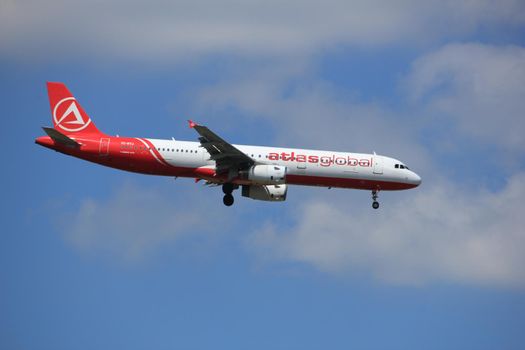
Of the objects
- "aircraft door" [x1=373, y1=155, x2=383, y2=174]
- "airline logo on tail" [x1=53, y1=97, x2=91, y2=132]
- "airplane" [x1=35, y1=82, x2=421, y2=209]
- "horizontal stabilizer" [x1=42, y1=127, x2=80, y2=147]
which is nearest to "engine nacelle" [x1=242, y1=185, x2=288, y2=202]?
"airplane" [x1=35, y1=82, x2=421, y2=209]

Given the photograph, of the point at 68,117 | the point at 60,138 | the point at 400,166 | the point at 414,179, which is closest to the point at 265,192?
the point at 400,166

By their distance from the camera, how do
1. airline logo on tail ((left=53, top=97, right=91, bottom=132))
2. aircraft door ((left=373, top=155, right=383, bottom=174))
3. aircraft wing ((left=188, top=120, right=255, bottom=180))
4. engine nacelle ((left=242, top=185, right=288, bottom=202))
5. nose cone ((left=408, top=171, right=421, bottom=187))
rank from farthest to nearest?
nose cone ((left=408, top=171, right=421, bottom=187)) < engine nacelle ((left=242, top=185, right=288, bottom=202)) < airline logo on tail ((left=53, top=97, right=91, bottom=132)) < aircraft door ((left=373, top=155, right=383, bottom=174)) < aircraft wing ((left=188, top=120, right=255, bottom=180))

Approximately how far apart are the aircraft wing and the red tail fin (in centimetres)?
898

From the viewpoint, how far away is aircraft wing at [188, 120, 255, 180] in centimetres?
7550

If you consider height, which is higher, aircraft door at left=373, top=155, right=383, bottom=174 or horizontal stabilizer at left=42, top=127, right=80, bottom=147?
aircraft door at left=373, top=155, right=383, bottom=174

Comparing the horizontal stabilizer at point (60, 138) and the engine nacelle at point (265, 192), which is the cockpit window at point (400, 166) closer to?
the engine nacelle at point (265, 192)

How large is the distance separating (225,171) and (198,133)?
151 inches

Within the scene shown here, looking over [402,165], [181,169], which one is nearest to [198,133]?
[181,169]

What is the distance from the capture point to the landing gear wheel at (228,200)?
80500 mm

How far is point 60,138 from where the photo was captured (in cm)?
7750

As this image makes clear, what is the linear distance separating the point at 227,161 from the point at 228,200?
408 centimetres

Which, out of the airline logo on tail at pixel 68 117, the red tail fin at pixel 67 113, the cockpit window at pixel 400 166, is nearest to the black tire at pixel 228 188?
the red tail fin at pixel 67 113

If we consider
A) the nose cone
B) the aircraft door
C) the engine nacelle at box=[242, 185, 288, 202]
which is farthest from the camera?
the nose cone

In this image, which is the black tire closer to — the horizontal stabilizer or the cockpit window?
the horizontal stabilizer
